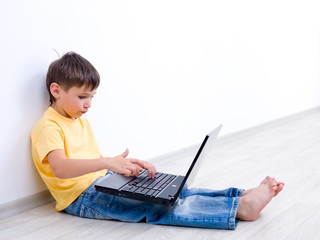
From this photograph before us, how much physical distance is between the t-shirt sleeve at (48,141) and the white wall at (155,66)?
Result: 12cm

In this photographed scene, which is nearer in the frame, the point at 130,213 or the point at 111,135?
the point at 130,213

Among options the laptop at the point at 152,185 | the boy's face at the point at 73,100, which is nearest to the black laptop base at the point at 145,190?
the laptop at the point at 152,185

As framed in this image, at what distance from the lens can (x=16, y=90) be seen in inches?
52.1

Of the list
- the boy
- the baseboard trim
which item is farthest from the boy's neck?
the baseboard trim

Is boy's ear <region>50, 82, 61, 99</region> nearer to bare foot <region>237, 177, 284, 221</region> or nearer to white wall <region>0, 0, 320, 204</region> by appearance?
white wall <region>0, 0, 320, 204</region>

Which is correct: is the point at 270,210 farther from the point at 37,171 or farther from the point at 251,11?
the point at 251,11

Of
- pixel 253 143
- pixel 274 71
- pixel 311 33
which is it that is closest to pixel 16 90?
pixel 253 143

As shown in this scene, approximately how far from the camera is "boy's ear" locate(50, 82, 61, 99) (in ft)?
4.39

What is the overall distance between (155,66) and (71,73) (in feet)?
2.10

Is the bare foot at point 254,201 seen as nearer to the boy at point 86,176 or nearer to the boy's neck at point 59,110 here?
the boy at point 86,176

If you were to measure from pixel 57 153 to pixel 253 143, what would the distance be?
133 centimetres

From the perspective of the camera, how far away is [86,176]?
4.39 feet

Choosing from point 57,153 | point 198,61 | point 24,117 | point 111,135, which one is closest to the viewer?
point 57,153

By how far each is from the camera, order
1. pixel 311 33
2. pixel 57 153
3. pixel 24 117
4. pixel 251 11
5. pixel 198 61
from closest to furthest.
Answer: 1. pixel 57 153
2. pixel 24 117
3. pixel 198 61
4. pixel 251 11
5. pixel 311 33
